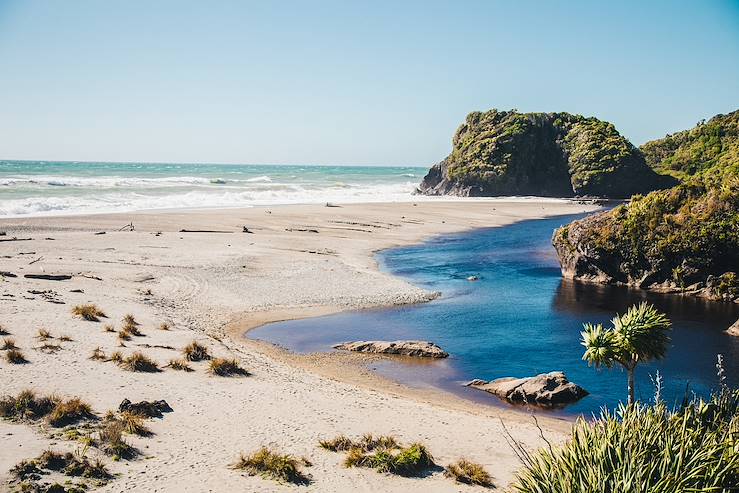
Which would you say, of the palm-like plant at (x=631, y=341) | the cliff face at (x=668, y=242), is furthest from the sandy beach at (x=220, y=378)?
the cliff face at (x=668, y=242)

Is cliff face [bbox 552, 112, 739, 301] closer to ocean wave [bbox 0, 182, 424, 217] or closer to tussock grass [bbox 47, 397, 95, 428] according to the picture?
tussock grass [bbox 47, 397, 95, 428]

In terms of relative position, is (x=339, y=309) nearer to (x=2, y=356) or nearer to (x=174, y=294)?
(x=174, y=294)

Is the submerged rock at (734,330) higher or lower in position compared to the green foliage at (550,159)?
lower

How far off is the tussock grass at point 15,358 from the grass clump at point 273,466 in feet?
30.9

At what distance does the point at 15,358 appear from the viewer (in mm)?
19219

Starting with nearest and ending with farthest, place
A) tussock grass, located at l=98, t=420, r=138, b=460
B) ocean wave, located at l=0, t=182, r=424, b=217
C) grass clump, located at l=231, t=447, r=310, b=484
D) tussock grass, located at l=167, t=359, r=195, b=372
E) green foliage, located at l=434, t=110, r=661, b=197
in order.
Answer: grass clump, located at l=231, t=447, r=310, b=484 < tussock grass, located at l=98, t=420, r=138, b=460 < tussock grass, located at l=167, t=359, r=195, b=372 < ocean wave, located at l=0, t=182, r=424, b=217 < green foliage, located at l=434, t=110, r=661, b=197

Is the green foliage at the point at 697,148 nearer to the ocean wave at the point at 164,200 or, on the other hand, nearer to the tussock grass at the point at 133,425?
the ocean wave at the point at 164,200

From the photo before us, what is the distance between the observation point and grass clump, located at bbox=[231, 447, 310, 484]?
1334 centimetres

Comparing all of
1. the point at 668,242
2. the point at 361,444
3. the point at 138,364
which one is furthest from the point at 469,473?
the point at 668,242

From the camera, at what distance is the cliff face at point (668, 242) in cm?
3381

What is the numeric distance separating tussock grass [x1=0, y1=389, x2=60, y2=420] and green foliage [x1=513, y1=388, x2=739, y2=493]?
1207 centimetres

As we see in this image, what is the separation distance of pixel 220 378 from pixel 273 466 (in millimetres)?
6796

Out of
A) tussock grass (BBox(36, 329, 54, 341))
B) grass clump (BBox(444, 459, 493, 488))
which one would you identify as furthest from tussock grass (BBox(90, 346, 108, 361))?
grass clump (BBox(444, 459, 493, 488))

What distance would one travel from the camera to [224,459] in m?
14.2
